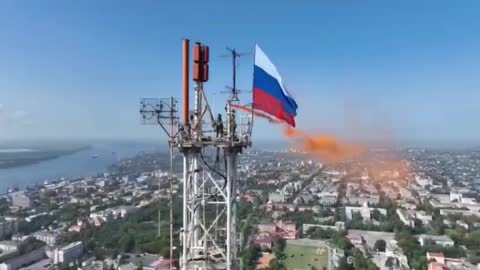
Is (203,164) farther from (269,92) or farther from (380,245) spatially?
(380,245)

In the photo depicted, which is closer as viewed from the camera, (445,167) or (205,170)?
(205,170)

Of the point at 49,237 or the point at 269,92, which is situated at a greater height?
the point at 269,92

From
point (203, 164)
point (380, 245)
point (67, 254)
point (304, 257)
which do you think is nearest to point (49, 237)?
point (67, 254)

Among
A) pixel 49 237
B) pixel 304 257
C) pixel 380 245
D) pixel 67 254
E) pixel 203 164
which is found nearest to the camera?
pixel 203 164

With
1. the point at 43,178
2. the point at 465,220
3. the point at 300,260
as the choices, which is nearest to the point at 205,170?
the point at 300,260

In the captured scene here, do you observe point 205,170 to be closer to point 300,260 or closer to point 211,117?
point 211,117

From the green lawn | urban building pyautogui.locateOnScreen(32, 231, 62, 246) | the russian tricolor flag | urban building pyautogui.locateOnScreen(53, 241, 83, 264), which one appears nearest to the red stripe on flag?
the russian tricolor flag

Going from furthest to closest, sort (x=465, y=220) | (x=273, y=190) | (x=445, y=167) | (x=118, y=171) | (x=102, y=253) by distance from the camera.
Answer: (x=118, y=171)
(x=445, y=167)
(x=273, y=190)
(x=465, y=220)
(x=102, y=253)
